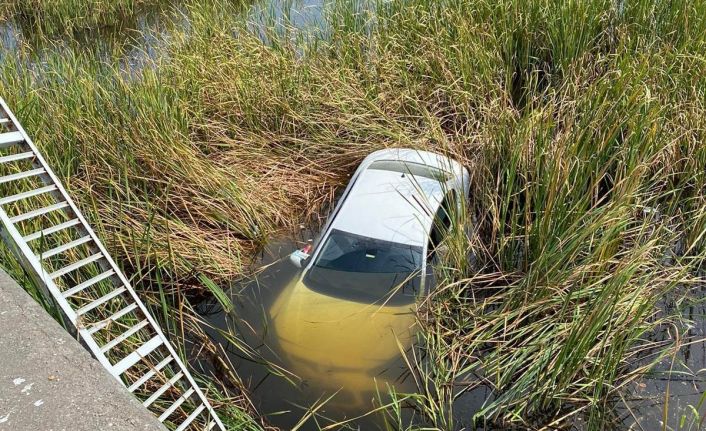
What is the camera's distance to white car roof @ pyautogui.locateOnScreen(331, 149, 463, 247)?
3.79 metres

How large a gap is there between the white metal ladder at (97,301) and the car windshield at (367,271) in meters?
1.00

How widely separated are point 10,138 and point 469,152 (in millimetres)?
3120

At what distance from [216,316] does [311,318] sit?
815mm

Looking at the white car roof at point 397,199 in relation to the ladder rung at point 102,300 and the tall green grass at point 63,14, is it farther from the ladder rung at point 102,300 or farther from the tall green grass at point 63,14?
the tall green grass at point 63,14

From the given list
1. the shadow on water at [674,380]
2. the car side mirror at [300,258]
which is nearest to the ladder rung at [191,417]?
the car side mirror at [300,258]

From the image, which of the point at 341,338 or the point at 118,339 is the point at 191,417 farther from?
the point at 341,338

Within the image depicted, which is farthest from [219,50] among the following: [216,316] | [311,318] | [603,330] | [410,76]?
[603,330]

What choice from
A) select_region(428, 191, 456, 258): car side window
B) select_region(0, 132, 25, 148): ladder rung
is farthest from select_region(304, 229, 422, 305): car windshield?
select_region(0, 132, 25, 148): ladder rung

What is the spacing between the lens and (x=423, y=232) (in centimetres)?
377

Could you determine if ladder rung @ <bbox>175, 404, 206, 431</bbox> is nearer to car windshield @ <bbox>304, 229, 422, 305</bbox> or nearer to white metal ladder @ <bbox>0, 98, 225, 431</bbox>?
white metal ladder @ <bbox>0, 98, 225, 431</bbox>

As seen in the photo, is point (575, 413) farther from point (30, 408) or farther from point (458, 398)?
point (30, 408)

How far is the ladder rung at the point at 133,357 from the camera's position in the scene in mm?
2401

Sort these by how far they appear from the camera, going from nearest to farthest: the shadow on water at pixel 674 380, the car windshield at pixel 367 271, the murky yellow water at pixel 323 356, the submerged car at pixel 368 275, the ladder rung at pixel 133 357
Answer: the ladder rung at pixel 133 357
the shadow on water at pixel 674 380
the murky yellow water at pixel 323 356
the submerged car at pixel 368 275
the car windshield at pixel 367 271

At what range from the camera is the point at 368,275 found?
365cm
